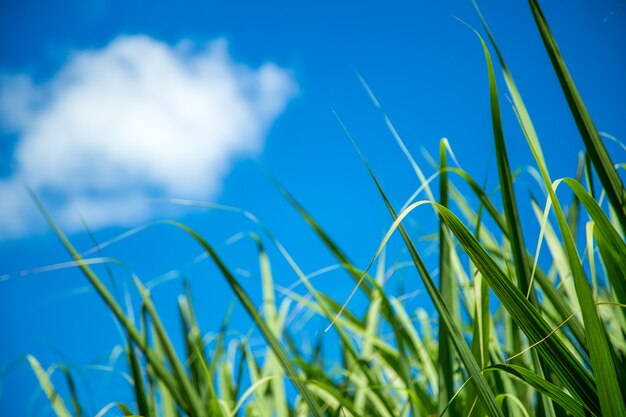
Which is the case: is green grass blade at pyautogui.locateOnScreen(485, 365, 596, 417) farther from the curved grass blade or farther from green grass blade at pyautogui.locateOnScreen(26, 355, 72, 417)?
green grass blade at pyautogui.locateOnScreen(26, 355, 72, 417)

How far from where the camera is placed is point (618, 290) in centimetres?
34

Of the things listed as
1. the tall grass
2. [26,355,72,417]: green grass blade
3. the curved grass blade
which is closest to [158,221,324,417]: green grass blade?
the tall grass

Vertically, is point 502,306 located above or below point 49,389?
below

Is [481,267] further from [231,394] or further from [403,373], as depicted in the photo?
[231,394]

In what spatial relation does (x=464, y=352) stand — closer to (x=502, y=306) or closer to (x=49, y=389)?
(x=502, y=306)

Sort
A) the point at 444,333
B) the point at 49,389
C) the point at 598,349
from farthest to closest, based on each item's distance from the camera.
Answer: the point at 49,389 < the point at 444,333 < the point at 598,349

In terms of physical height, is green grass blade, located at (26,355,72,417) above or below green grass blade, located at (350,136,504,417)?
above

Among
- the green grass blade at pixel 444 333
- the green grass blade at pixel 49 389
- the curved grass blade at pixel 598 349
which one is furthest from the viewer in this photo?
the green grass blade at pixel 49 389

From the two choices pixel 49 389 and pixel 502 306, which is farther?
pixel 49 389

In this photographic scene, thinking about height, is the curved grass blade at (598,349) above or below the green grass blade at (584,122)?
below

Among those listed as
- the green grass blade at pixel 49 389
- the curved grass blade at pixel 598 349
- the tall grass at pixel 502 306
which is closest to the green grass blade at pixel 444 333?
the tall grass at pixel 502 306

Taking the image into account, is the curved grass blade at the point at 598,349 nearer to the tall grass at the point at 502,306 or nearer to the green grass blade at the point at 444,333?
the tall grass at the point at 502,306

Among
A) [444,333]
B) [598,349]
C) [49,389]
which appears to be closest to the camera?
[598,349]

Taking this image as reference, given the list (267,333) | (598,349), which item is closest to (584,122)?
(598,349)
